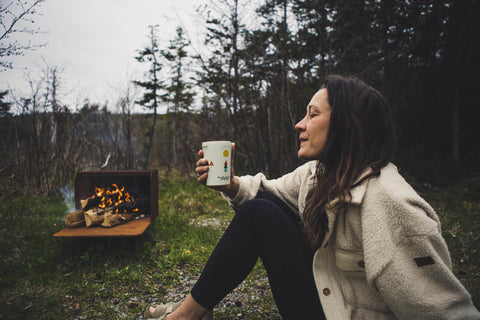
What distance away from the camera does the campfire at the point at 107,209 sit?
8.29 feet

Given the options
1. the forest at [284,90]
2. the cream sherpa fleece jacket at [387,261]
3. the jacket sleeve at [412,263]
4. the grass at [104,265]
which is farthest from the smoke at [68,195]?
the jacket sleeve at [412,263]

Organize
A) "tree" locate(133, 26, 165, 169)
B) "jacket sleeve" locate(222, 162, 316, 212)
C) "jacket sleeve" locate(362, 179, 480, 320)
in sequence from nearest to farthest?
"jacket sleeve" locate(362, 179, 480, 320)
"jacket sleeve" locate(222, 162, 316, 212)
"tree" locate(133, 26, 165, 169)

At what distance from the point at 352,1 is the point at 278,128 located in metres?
3.99

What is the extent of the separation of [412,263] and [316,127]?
0.60m

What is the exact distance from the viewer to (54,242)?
2646mm

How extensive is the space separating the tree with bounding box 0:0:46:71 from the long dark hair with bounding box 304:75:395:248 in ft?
9.01

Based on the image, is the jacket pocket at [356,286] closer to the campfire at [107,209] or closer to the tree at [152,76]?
the campfire at [107,209]

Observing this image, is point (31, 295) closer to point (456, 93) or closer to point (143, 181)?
point (143, 181)

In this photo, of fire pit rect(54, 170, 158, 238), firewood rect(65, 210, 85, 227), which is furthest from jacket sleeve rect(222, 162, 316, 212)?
firewood rect(65, 210, 85, 227)

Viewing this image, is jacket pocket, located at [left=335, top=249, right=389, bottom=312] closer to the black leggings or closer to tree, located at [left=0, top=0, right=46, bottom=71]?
the black leggings

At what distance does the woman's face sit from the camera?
1.17m

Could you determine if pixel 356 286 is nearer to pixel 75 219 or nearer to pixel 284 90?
pixel 75 219

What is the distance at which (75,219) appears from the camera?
2549mm

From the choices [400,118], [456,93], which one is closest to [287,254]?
[400,118]
